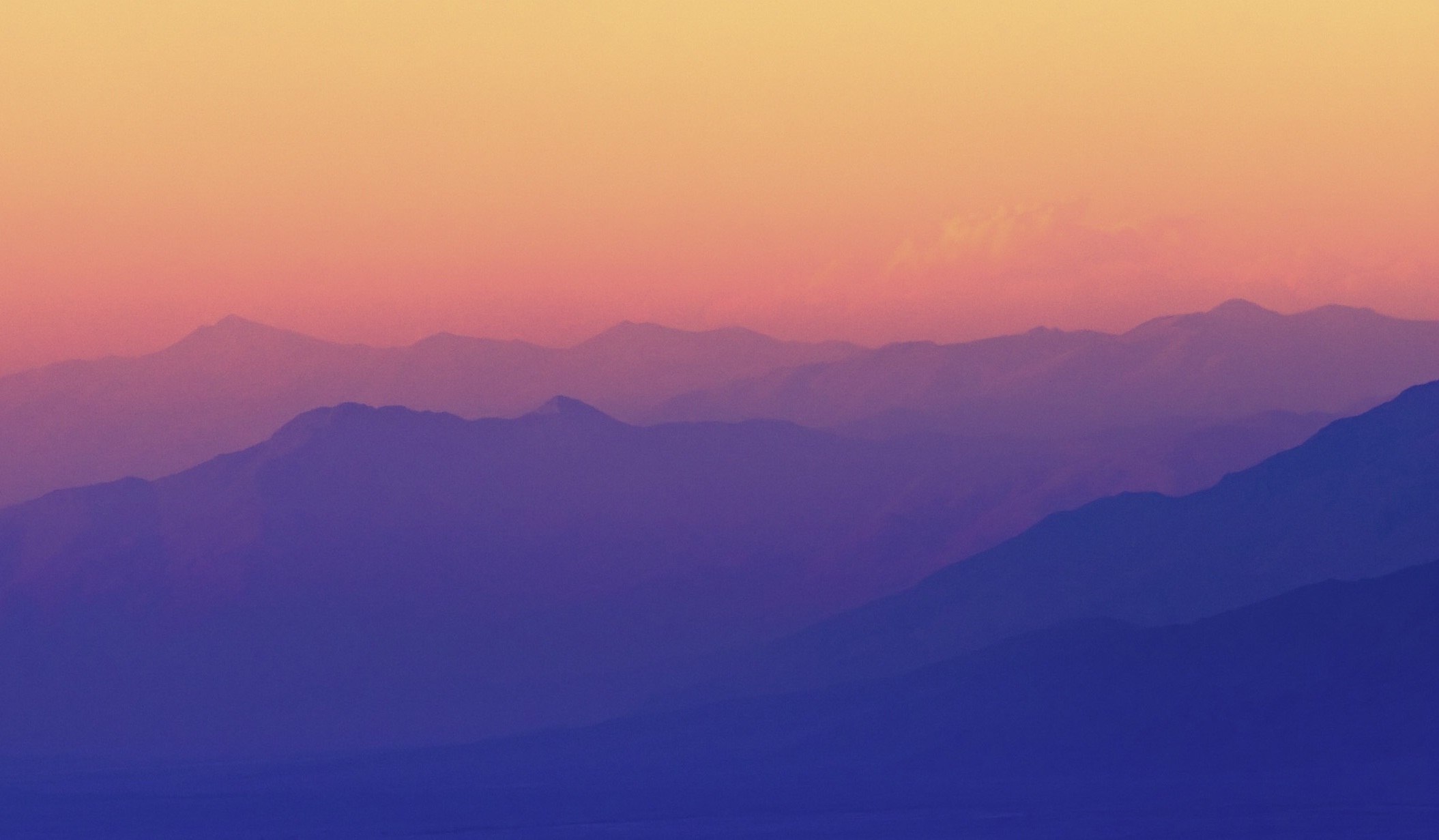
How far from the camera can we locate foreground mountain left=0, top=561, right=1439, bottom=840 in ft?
413

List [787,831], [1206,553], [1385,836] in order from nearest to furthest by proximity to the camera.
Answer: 1. [1385,836]
2. [787,831]
3. [1206,553]

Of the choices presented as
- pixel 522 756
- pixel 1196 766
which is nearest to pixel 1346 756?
pixel 1196 766

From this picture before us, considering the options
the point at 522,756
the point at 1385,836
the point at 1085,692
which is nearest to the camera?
the point at 1385,836

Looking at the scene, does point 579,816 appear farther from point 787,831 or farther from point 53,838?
point 53,838

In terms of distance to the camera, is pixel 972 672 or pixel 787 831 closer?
pixel 787 831

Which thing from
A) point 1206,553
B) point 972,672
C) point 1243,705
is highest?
point 1206,553

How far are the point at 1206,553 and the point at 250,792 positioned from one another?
8329 cm

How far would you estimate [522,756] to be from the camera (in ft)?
593

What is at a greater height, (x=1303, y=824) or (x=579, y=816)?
(x=579, y=816)

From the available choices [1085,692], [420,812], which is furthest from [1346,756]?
[420,812]

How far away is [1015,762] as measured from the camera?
15012 centimetres

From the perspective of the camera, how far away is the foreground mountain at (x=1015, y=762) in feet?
413

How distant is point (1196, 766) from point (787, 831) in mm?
32637

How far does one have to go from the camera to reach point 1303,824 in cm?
11488
